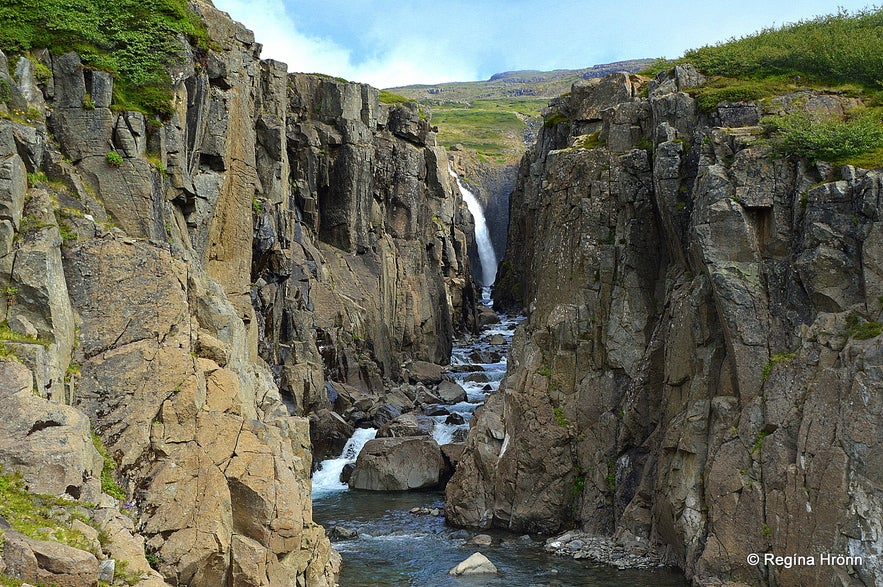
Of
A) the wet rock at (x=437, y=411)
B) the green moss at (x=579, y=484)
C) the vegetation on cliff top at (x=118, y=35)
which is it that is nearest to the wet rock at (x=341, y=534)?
the green moss at (x=579, y=484)

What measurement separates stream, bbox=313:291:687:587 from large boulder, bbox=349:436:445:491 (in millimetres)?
564

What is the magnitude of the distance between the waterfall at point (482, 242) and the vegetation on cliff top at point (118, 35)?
82.8 metres

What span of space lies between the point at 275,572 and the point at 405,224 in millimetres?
53712

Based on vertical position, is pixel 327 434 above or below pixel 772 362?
below

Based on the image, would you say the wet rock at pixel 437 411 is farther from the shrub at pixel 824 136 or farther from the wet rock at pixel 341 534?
the shrub at pixel 824 136

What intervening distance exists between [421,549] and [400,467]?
1057 centimetres

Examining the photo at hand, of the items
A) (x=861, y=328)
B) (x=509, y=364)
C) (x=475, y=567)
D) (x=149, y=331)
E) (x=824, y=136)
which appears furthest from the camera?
(x=509, y=364)

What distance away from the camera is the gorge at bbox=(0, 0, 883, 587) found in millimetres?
18984

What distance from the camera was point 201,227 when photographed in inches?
1208

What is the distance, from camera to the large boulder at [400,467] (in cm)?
4269

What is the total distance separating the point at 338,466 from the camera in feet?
153

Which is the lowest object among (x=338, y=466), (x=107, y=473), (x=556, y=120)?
(x=338, y=466)

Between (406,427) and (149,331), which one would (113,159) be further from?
(406,427)

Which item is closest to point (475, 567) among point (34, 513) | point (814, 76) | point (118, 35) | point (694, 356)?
point (694, 356)
